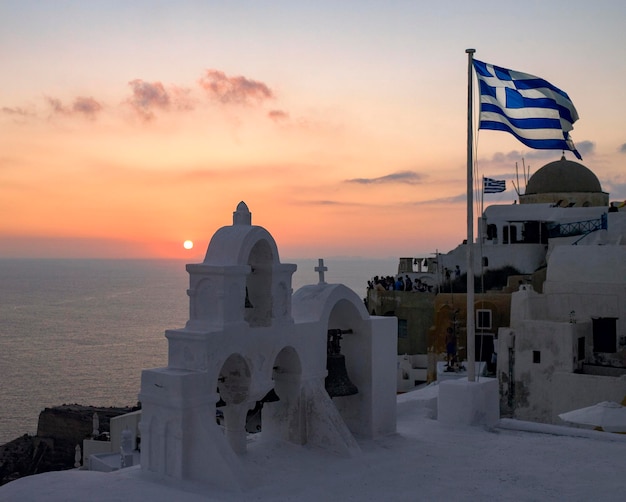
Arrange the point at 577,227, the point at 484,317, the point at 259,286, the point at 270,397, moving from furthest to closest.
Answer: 1. the point at 577,227
2. the point at 484,317
3. the point at 270,397
4. the point at 259,286

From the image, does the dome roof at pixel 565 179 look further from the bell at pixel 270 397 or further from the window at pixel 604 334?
the bell at pixel 270 397

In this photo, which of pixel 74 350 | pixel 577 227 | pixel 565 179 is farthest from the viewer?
pixel 74 350

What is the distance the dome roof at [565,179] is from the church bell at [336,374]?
1160 inches

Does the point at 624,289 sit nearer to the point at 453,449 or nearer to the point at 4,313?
the point at 453,449

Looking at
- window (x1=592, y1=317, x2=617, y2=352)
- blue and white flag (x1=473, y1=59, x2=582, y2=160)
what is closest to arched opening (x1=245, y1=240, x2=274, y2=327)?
blue and white flag (x1=473, y1=59, x2=582, y2=160)

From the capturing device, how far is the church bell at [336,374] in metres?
12.8

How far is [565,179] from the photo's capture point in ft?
130

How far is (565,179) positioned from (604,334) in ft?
52.5

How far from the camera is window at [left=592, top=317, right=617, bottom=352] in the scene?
994 inches

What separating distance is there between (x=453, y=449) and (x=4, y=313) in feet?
421

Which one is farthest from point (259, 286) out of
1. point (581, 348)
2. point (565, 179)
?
point (565, 179)

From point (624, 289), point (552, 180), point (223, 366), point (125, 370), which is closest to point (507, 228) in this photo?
point (552, 180)

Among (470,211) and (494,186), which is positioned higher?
(494,186)

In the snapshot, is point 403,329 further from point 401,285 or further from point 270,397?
point 270,397
